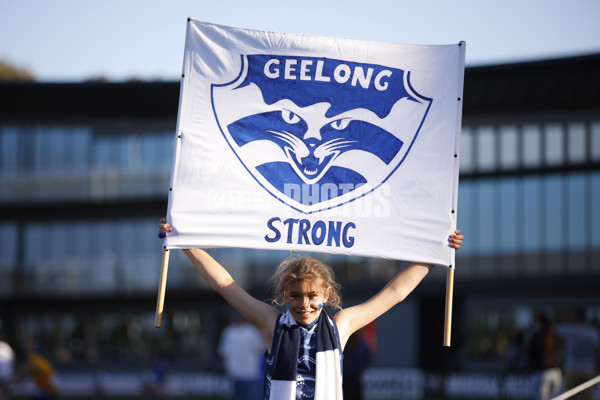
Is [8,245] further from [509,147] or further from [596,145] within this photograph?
[596,145]

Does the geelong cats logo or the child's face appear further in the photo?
the geelong cats logo

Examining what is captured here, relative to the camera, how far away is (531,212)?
127 ft

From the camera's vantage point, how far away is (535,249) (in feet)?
126

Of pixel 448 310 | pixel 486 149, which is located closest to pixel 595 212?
pixel 486 149

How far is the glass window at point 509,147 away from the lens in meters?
39.0

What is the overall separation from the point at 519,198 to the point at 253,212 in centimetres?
3481

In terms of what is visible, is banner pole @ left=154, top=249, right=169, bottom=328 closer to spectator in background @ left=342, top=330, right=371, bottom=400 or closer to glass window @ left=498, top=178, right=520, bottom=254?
spectator in background @ left=342, top=330, right=371, bottom=400

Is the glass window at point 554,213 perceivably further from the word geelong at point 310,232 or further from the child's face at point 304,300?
the child's face at point 304,300

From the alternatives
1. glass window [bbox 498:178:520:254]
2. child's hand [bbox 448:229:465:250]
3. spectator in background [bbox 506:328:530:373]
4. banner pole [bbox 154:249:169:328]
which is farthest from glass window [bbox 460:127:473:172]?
banner pole [bbox 154:249:169:328]

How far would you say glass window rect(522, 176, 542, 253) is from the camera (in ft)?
127

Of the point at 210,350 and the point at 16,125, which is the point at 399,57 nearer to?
the point at 210,350

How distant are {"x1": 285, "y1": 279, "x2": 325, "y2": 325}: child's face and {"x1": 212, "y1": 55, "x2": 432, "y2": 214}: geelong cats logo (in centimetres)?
118

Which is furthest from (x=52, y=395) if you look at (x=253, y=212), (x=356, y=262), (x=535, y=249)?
(x=535, y=249)

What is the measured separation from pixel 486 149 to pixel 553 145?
2812 mm
